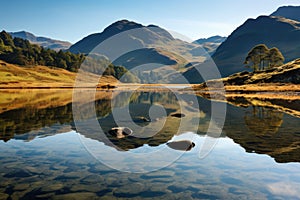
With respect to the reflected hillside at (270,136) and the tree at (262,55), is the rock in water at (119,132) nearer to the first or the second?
the reflected hillside at (270,136)

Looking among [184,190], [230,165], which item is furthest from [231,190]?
[230,165]

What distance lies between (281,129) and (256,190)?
19006mm

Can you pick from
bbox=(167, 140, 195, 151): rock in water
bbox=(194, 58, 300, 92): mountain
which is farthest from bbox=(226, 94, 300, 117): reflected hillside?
bbox=(194, 58, 300, 92): mountain

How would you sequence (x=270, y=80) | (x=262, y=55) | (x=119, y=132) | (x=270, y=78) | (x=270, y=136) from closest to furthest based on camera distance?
(x=270, y=136), (x=119, y=132), (x=270, y=80), (x=270, y=78), (x=262, y=55)

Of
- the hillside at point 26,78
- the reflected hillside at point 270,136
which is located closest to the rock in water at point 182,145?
the reflected hillside at point 270,136

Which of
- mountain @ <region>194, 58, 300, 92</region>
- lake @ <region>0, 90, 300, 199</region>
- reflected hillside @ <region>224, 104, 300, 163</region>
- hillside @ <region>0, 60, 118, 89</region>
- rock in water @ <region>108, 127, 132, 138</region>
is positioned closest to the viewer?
lake @ <region>0, 90, 300, 199</region>

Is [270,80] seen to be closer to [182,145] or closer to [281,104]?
[281,104]

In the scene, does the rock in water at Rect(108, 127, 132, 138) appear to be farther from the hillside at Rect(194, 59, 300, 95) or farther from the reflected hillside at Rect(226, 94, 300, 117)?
the hillside at Rect(194, 59, 300, 95)

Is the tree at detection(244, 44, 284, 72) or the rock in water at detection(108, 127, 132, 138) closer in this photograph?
the rock in water at detection(108, 127, 132, 138)

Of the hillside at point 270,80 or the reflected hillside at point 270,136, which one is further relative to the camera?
the hillside at point 270,80

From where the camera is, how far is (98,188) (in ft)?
46.6

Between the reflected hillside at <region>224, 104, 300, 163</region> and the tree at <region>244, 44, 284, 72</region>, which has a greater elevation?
the tree at <region>244, 44, 284, 72</region>

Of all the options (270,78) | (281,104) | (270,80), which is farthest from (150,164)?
(270,78)

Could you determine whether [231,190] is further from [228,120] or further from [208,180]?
[228,120]
